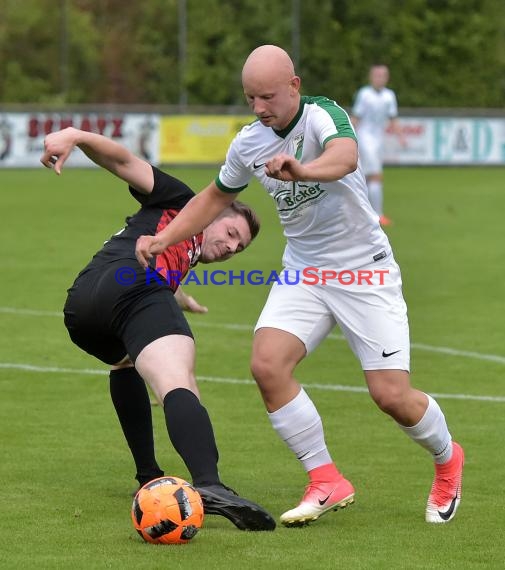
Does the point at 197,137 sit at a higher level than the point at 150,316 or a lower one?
lower

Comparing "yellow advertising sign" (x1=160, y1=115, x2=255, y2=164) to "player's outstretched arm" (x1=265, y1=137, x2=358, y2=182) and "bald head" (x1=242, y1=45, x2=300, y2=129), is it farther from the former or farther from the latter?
"player's outstretched arm" (x1=265, y1=137, x2=358, y2=182)

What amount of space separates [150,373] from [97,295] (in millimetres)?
476

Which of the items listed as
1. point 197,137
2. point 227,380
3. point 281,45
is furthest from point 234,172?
point 281,45

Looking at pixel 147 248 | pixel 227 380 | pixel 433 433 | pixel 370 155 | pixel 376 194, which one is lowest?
pixel 376 194

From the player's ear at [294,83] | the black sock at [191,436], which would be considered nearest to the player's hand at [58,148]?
the player's ear at [294,83]

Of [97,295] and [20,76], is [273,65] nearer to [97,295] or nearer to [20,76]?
[97,295]

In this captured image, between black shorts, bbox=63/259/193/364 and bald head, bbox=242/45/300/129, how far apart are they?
0.91 m

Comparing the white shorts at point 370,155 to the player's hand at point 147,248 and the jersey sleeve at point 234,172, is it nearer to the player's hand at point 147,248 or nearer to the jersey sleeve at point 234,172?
the jersey sleeve at point 234,172

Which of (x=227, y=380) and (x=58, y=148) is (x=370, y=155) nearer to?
(x=227, y=380)

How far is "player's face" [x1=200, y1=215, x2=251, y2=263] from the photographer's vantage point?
6582 mm

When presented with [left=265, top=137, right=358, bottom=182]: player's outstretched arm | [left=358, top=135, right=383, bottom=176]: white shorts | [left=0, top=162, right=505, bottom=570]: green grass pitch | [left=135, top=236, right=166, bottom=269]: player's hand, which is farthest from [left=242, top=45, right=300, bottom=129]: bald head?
[left=358, top=135, right=383, bottom=176]: white shorts

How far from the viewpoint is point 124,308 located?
240 inches

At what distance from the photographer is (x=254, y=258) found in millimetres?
17016

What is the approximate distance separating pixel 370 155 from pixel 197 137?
43.9 ft
